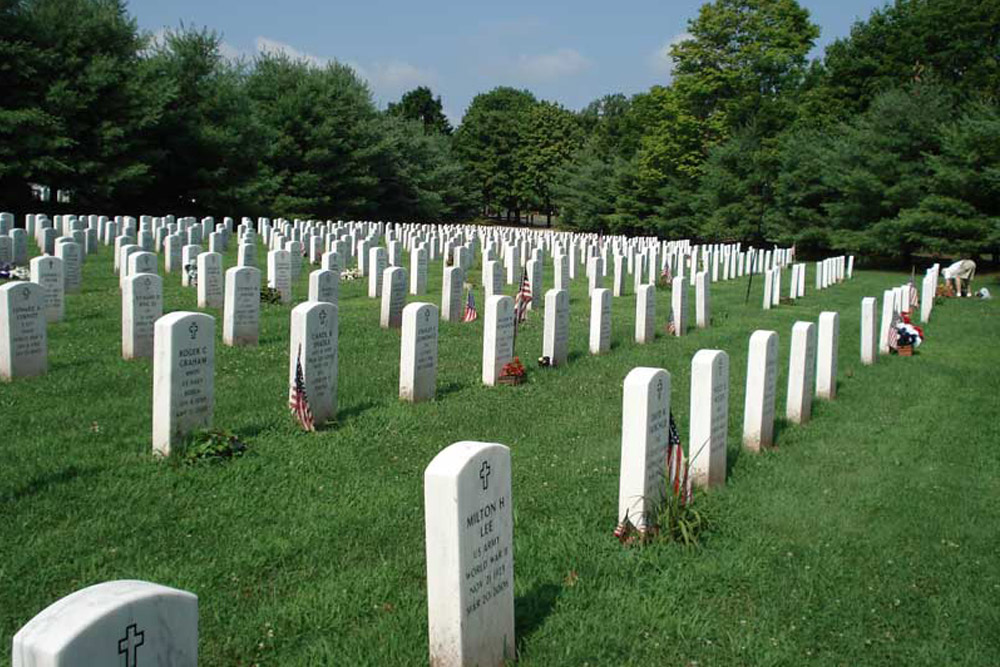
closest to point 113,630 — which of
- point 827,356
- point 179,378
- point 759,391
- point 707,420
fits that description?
point 179,378

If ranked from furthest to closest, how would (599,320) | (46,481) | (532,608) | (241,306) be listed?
(599,320) < (241,306) < (46,481) < (532,608)

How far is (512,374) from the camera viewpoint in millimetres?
10148

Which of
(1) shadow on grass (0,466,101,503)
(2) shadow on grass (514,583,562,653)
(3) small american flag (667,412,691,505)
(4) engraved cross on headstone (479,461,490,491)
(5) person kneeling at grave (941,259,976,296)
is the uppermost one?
(5) person kneeling at grave (941,259,976,296)

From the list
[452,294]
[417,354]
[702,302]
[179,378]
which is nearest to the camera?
[179,378]

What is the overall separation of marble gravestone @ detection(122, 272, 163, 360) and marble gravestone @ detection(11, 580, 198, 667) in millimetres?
8219

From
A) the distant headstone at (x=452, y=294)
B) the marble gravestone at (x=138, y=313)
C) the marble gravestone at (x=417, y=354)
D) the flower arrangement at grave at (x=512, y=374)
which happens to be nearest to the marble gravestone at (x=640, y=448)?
the marble gravestone at (x=417, y=354)

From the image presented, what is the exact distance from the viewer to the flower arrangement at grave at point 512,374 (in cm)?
1012

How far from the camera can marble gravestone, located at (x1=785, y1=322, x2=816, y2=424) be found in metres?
8.84

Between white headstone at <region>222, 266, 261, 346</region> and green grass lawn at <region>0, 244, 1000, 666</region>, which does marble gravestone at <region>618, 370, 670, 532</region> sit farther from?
white headstone at <region>222, 266, 261, 346</region>

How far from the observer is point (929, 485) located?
7125 millimetres

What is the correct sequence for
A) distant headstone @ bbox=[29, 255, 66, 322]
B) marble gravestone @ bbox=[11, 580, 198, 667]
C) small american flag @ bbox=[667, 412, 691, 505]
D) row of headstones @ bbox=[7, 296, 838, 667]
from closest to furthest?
1. marble gravestone @ bbox=[11, 580, 198, 667]
2. row of headstones @ bbox=[7, 296, 838, 667]
3. small american flag @ bbox=[667, 412, 691, 505]
4. distant headstone @ bbox=[29, 255, 66, 322]

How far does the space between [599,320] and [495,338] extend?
281 centimetres

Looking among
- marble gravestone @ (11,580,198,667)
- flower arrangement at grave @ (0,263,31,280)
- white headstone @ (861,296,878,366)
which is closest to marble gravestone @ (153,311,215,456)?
marble gravestone @ (11,580,198,667)

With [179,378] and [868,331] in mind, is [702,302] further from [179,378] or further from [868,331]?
[179,378]
